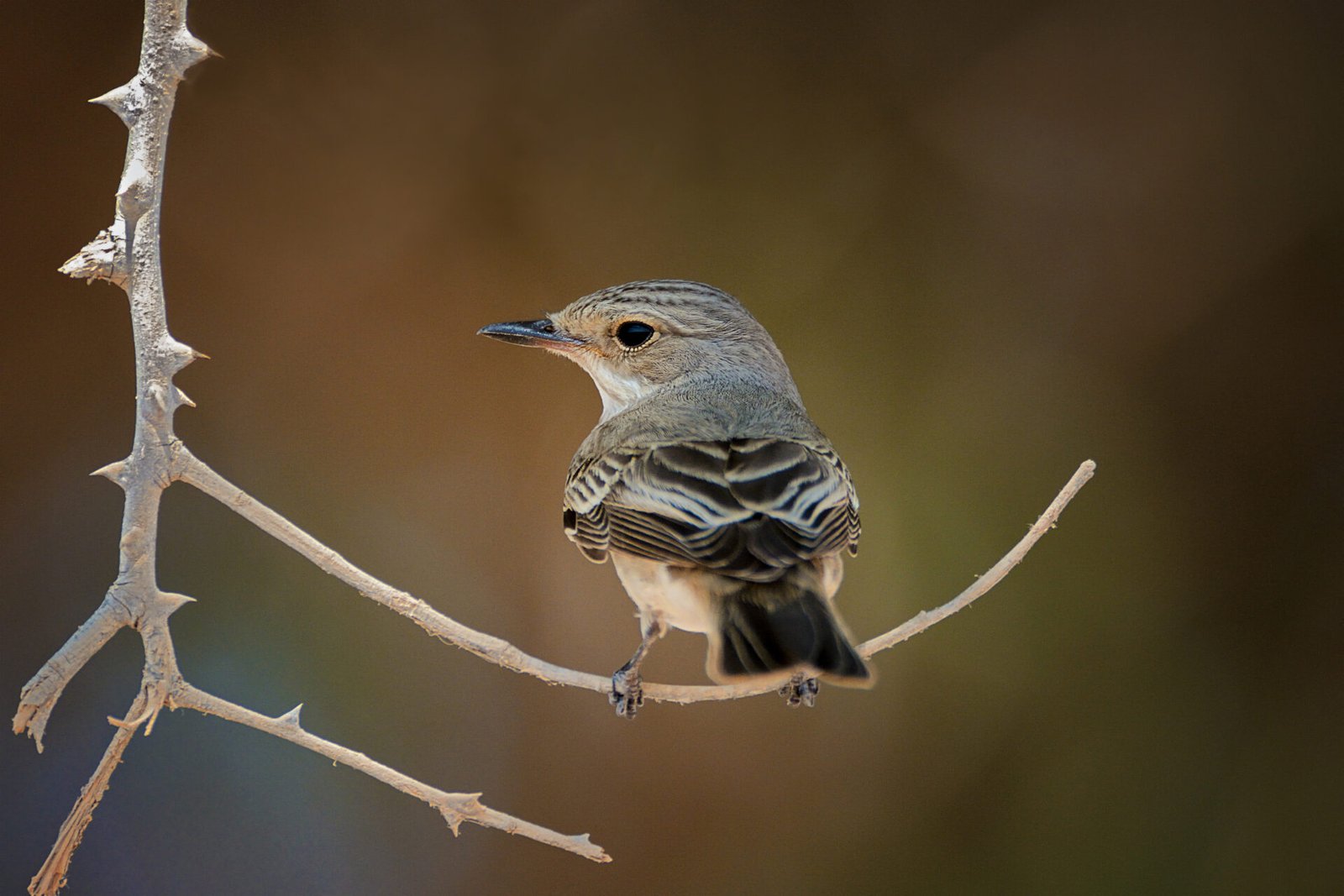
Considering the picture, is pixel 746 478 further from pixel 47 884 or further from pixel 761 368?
pixel 47 884

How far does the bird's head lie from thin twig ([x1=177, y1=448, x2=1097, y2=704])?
0.57 m

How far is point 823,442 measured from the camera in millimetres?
1751

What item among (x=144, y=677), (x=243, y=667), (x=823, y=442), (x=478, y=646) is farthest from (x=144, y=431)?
(x=243, y=667)

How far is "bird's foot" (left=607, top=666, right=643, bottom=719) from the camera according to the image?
1408 millimetres

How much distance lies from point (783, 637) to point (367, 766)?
443 mm

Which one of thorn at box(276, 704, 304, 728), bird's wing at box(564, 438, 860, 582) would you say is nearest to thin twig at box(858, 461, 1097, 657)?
bird's wing at box(564, 438, 860, 582)

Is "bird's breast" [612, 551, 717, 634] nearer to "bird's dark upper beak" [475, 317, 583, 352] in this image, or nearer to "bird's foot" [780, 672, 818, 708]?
"bird's foot" [780, 672, 818, 708]

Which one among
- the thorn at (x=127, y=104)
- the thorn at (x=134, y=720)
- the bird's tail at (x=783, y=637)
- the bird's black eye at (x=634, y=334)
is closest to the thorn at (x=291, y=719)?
the thorn at (x=134, y=720)

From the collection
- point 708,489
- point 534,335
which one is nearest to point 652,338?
point 534,335

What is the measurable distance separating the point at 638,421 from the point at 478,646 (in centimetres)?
60

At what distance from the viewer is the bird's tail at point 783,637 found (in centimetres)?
121

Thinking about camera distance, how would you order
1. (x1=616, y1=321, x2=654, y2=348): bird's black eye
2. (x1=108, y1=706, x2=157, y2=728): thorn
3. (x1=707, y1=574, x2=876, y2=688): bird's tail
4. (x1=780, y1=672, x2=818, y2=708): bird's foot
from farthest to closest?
(x1=616, y1=321, x2=654, y2=348): bird's black eye, (x1=780, y1=672, x2=818, y2=708): bird's foot, (x1=707, y1=574, x2=876, y2=688): bird's tail, (x1=108, y1=706, x2=157, y2=728): thorn

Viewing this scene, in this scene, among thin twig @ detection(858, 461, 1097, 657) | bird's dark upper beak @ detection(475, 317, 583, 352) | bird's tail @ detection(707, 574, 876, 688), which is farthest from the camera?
bird's dark upper beak @ detection(475, 317, 583, 352)

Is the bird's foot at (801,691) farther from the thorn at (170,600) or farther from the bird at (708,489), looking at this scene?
the thorn at (170,600)
